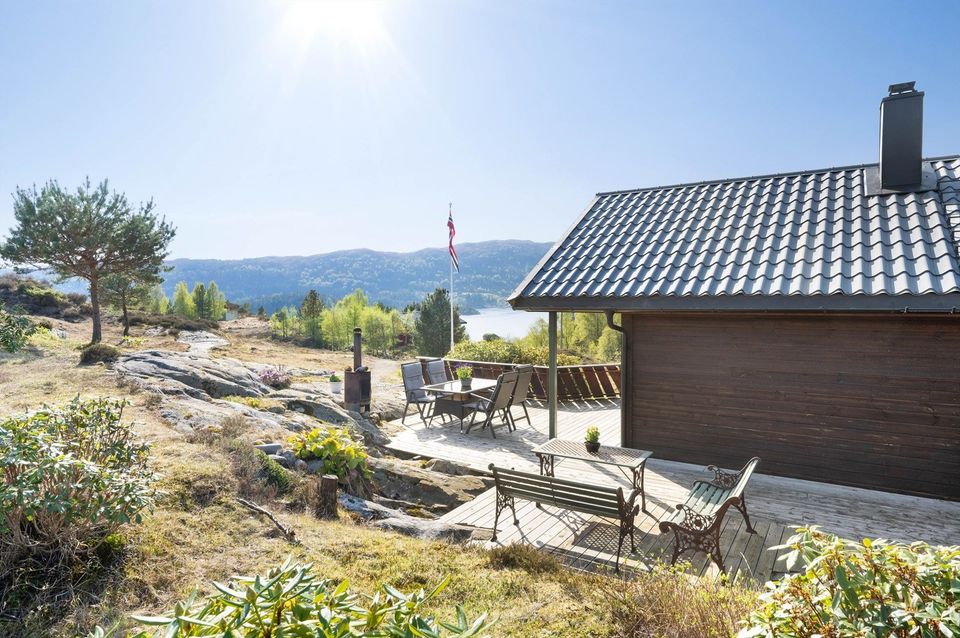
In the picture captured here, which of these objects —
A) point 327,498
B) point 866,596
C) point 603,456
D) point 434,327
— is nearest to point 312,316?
point 434,327

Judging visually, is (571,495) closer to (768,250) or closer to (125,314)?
(768,250)

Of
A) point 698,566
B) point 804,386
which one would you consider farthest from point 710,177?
point 698,566

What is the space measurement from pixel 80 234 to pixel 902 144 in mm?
21566

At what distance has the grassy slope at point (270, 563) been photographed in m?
2.82

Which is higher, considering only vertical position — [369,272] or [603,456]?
[369,272]

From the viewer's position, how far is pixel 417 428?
9.46 m

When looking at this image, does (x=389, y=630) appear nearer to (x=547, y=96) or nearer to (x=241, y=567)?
(x=241, y=567)

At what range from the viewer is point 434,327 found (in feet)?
108

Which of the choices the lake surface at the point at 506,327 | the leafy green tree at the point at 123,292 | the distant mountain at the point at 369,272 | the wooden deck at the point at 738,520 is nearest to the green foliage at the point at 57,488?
the wooden deck at the point at 738,520

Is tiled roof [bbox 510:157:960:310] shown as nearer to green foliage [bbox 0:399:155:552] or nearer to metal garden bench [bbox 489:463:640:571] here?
metal garden bench [bbox 489:463:640:571]

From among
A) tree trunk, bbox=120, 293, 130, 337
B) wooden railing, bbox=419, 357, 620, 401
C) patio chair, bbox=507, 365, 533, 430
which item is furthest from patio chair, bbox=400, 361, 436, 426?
tree trunk, bbox=120, 293, 130, 337

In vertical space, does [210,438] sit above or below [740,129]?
below

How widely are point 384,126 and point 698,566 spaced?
13.0m

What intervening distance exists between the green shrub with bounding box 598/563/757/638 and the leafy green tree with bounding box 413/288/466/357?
29.8 metres
